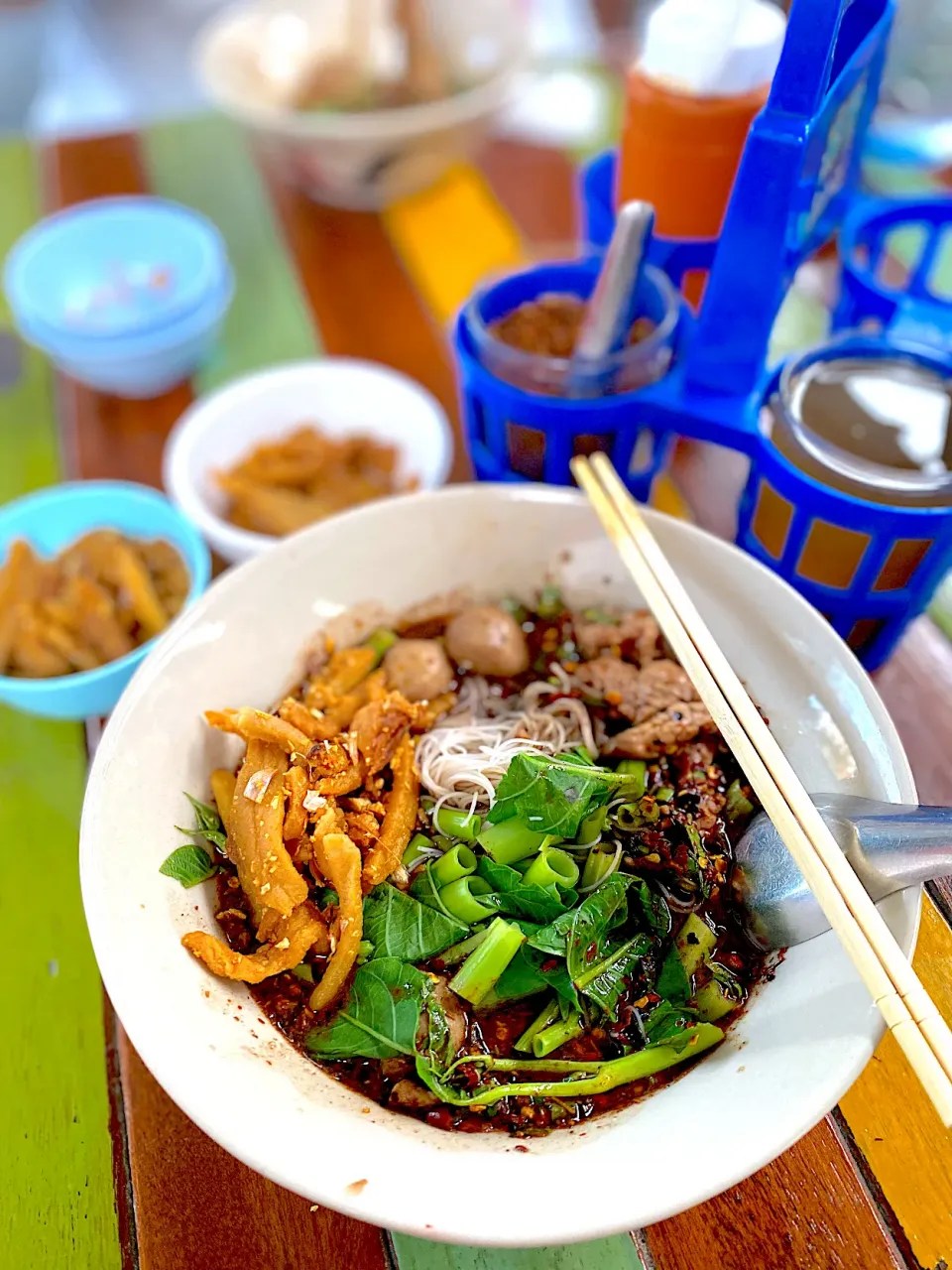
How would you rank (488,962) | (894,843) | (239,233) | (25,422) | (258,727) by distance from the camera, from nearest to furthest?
(894,843), (488,962), (258,727), (25,422), (239,233)

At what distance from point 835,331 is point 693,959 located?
4.78 feet

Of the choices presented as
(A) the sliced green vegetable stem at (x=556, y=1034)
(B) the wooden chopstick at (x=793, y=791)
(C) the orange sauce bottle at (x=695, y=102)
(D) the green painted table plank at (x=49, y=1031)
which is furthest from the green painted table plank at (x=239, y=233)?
(A) the sliced green vegetable stem at (x=556, y=1034)

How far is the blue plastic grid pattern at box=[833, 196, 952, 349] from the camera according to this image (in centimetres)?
182

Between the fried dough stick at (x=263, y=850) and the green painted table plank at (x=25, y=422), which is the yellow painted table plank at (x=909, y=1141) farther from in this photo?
the green painted table plank at (x=25, y=422)

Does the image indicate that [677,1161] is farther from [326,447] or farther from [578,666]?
[326,447]

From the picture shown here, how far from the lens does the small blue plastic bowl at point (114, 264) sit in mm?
2162

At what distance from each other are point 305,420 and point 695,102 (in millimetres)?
967

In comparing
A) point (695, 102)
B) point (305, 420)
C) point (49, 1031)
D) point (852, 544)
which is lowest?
point (49, 1031)

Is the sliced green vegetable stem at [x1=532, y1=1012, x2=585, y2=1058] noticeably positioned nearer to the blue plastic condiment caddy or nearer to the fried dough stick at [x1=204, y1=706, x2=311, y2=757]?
the fried dough stick at [x1=204, y1=706, x2=311, y2=757]

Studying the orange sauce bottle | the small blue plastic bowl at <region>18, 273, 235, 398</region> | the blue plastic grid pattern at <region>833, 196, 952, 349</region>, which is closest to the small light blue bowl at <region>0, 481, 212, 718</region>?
the small blue plastic bowl at <region>18, 273, 235, 398</region>

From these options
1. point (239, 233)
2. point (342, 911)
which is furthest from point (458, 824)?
point (239, 233)

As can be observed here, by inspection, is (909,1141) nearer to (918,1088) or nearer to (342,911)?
(918,1088)

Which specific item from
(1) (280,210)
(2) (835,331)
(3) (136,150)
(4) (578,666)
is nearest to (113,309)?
(1) (280,210)

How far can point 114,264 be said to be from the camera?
229cm
